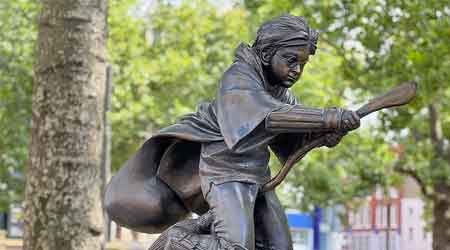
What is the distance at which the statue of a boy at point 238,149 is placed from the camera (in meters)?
4.51

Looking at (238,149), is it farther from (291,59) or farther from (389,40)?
(389,40)

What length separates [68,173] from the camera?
845 cm

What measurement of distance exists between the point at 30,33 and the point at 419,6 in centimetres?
1302

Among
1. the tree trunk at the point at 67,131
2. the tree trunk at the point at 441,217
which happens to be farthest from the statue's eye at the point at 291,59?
the tree trunk at the point at 441,217

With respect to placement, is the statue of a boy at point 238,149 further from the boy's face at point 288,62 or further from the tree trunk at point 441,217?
the tree trunk at point 441,217

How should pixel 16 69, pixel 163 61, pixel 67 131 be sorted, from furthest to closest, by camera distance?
pixel 163 61, pixel 16 69, pixel 67 131

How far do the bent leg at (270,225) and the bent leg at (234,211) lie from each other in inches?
8.3

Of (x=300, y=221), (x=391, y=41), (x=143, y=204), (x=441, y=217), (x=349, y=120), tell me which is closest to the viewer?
(x=349, y=120)

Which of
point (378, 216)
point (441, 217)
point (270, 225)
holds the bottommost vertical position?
point (378, 216)

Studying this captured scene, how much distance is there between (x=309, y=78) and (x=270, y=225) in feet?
64.9

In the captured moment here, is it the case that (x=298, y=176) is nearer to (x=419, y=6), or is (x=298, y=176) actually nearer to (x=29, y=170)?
(x=419, y=6)

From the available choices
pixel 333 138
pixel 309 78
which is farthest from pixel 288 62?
pixel 309 78

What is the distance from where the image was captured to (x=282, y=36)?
4699 millimetres

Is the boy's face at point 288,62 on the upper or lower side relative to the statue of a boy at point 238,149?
upper
